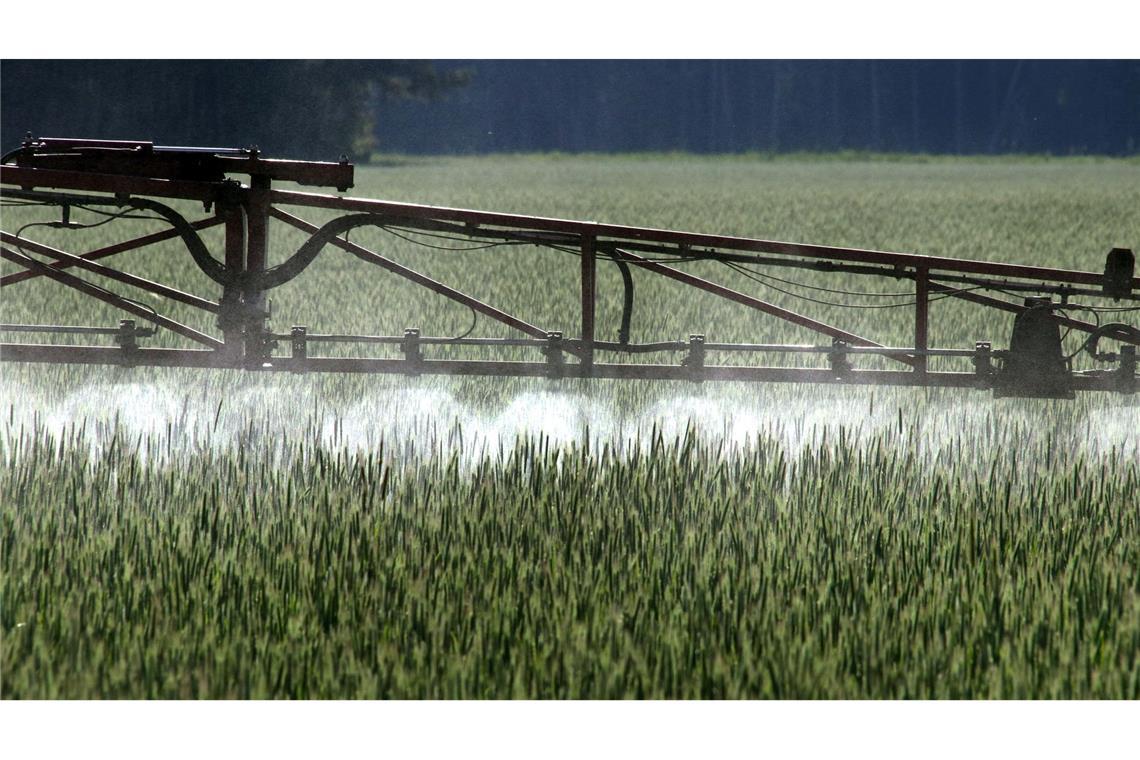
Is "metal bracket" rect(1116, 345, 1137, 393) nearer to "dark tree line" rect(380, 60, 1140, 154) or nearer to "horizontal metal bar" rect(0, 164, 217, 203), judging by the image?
"horizontal metal bar" rect(0, 164, 217, 203)

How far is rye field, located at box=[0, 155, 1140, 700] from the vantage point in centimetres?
339

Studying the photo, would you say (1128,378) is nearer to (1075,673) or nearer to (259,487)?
(1075,673)

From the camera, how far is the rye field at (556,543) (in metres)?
3.39

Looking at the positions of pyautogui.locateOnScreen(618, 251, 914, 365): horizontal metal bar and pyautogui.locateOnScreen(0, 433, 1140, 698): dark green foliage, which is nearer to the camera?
pyautogui.locateOnScreen(0, 433, 1140, 698): dark green foliage

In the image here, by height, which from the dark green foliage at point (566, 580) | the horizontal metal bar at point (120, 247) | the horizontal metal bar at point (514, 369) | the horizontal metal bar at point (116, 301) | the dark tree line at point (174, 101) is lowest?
the dark green foliage at point (566, 580)

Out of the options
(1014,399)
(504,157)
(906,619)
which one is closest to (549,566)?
(906,619)

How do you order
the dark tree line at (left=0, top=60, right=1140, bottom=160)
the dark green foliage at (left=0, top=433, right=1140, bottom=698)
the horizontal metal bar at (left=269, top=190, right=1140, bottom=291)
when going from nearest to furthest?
the dark green foliage at (left=0, top=433, right=1140, bottom=698), the horizontal metal bar at (left=269, top=190, right=1140, bottom=291), the dark tree line at (left=0, top=60, right=1140, bottom=160)

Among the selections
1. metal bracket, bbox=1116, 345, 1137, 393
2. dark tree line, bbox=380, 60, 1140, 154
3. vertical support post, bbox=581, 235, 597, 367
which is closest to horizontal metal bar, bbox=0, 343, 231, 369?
vertical support post, bbox=581, 235, 597, 367

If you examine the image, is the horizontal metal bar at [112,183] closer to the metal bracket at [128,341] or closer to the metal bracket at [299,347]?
the metal bracket at [128,341]

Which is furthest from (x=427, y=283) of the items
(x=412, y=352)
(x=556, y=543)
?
(x=556, y=543)

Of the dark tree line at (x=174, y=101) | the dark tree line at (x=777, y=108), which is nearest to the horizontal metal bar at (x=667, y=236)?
the dark tree line at (x=174, y=101)

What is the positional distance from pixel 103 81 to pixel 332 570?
4794 cm

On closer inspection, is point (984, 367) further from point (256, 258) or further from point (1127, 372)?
point (256, 258)

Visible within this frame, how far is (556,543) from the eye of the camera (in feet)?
14.3
